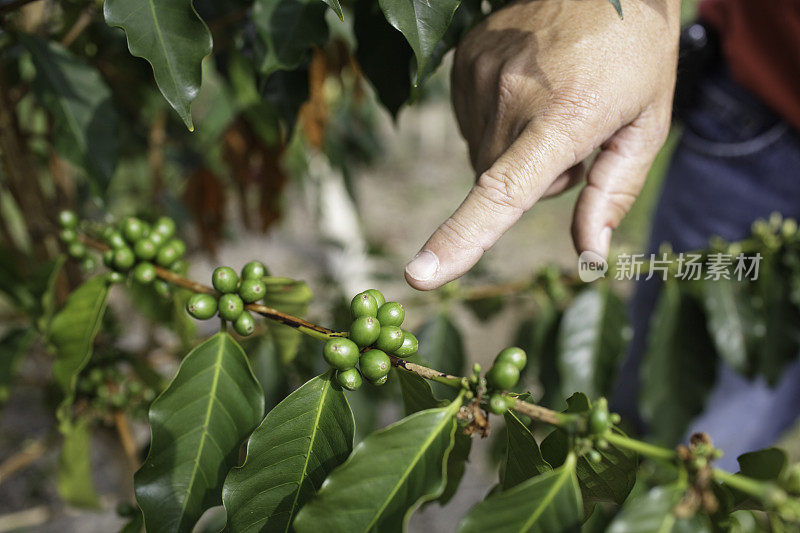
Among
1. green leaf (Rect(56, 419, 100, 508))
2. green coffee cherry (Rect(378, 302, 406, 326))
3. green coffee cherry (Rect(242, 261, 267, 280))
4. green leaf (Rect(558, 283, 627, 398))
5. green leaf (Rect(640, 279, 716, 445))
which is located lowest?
green leaf (Rect(640, 279, 716, 445))

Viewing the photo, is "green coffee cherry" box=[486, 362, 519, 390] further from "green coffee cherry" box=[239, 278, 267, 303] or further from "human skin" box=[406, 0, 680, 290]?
"green coffee cherry" box=[239, 278, 267, 303]

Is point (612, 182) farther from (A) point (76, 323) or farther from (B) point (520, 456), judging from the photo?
(A) point (76, 323)

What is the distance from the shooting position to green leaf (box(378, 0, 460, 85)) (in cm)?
89

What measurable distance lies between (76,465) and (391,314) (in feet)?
4.10

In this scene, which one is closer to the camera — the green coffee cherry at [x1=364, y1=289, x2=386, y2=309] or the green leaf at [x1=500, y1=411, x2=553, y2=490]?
the green leaf at [x1=500, y1=411, x2=553, y2=490]

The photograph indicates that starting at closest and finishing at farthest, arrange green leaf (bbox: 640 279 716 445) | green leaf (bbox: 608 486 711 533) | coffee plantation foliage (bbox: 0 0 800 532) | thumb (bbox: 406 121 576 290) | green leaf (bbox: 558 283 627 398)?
green leaf (bbox: 608 486 711 533) → coffee plantation foliage (bbox: 0 0 800 532) → thumb (bbox: 406 121 576 290) → green leaf (bbox: 558 283 627 398) → green leaf (bbox: 640 279 716 445)

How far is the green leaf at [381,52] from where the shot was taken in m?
1.24

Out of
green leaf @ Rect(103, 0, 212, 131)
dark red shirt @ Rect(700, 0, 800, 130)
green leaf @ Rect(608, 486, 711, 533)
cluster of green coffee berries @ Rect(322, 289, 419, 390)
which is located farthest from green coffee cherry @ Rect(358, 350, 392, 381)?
dark red shirt @ Rect(700, 0, 800, 130)

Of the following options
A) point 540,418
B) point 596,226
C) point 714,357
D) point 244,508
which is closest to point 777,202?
point 714,357

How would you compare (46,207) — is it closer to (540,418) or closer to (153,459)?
(153,459)

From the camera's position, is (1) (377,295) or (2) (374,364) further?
(1) (377,295)

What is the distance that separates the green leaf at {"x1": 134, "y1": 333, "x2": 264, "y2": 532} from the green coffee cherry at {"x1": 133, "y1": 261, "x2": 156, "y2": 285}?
275 mm

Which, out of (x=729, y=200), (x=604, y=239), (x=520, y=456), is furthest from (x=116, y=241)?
(x=729, y=200)

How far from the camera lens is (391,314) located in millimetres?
917
